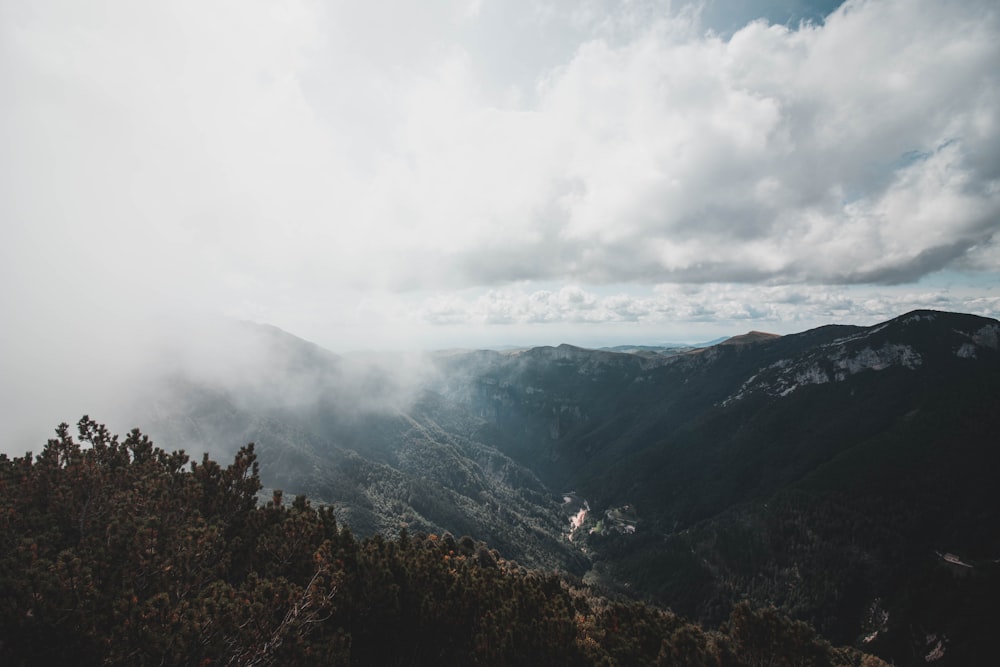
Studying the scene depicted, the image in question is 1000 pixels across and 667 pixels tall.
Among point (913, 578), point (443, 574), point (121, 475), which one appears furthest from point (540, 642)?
point (913, 578)

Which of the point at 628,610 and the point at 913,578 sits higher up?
the point at 628,610

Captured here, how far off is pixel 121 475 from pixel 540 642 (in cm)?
2411

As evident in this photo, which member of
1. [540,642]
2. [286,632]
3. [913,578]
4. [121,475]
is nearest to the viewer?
[286,632]

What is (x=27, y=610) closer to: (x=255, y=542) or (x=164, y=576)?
(x=164, y=576)

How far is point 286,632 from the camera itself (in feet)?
47.1

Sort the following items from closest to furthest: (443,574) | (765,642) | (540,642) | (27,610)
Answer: (27,610), (540,642), (765,642), (443,574)

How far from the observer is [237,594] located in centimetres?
1505

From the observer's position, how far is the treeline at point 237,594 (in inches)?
485

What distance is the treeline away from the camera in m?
12.3

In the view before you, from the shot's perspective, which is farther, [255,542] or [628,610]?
[628,610]

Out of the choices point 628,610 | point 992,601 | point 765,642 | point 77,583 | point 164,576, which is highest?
point 77,583

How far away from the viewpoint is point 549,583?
31.8m

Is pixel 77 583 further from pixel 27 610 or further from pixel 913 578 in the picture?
pixel 913 578

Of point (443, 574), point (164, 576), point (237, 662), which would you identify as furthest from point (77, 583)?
point (443, 574)
